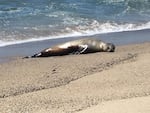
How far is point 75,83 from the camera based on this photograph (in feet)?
22.8

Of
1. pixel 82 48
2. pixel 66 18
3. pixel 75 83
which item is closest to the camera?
pixel 75 83

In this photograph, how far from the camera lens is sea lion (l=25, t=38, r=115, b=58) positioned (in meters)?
9.73

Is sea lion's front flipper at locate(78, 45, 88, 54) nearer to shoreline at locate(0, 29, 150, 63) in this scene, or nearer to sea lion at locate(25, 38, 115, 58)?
sea lion at locate(25, 38, 115, 58)

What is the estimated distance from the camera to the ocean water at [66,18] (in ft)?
39.8

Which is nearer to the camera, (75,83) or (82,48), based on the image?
(75,83)

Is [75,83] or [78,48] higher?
[75,83]

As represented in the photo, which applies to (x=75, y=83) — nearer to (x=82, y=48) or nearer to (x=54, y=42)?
(x=82, y=48)

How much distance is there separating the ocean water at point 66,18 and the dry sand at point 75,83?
242 cm

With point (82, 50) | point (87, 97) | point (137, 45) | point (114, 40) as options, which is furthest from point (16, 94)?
point (114, 40)

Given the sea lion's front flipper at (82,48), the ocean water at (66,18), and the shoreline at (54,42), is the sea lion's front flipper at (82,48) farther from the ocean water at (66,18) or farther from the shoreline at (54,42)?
Result: the ocean water at (66,18)

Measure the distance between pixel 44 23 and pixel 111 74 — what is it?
20.1 feet

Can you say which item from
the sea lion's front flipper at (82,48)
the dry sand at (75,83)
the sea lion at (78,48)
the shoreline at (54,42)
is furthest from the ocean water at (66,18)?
the dry sand at (75,83)

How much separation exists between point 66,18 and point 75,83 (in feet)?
23.7

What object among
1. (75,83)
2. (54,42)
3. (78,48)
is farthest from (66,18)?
(75,83)
